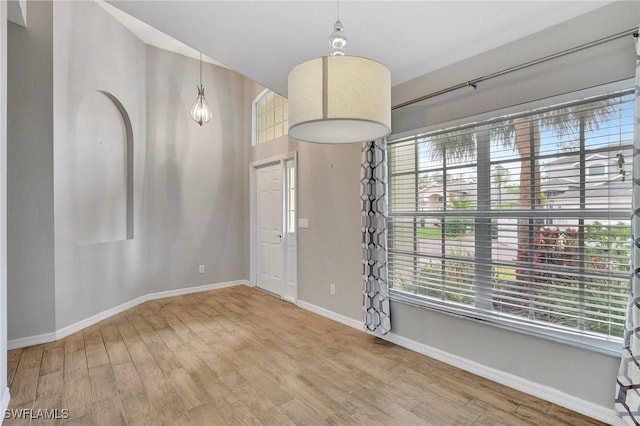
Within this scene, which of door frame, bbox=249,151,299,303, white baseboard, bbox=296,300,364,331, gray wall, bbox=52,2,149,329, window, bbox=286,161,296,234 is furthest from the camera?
window, bbox=286,161,296,234

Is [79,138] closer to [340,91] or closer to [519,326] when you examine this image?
[340,91]

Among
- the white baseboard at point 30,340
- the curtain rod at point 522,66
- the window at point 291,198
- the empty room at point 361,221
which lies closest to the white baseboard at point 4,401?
the empty room at point 361,221

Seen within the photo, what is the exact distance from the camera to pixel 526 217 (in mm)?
2176

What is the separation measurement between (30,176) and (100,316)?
1.70 meters

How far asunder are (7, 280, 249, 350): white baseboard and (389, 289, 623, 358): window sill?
326cm

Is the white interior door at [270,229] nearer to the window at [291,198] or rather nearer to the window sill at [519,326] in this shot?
the window at [291,198]

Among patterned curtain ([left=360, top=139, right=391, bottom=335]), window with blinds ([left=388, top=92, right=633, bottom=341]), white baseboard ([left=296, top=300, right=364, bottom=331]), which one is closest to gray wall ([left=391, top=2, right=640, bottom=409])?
window with blinds ([left=388, top=92, right=633, bottom=341])

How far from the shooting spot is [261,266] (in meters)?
5.05

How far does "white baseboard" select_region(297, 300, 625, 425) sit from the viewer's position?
1891mm

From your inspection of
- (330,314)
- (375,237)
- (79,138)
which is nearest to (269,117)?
(79,138)

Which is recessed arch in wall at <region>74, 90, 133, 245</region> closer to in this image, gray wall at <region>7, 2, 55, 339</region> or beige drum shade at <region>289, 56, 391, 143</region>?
gray wall at <region>7, 2, 55, 339</region>

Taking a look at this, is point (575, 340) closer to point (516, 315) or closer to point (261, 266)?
point (516, 315)

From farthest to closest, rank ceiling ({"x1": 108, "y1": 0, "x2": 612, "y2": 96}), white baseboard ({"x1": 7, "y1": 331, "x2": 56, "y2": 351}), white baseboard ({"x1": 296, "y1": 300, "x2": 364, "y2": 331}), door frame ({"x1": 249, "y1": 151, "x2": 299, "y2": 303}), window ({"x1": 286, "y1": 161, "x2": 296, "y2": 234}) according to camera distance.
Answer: window ({"x1": 286, "y1": 161, "x2": 296, "y2": 234}) < door frame ({"x1": 249, "y1": 151, "x2": 299, "y2": 303}) < white baseboard ({"x1": 296, "y1": 300, "x2": 364, "y2": 331}) < white baseboard ({"x1": 7, "y1": 331, "x2": 56, "y2": 351}) < ceiling ({"x1": 108, "y1": 0, "x2": 612, "y2": 96})

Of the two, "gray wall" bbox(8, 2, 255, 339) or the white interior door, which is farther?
the white interior door
